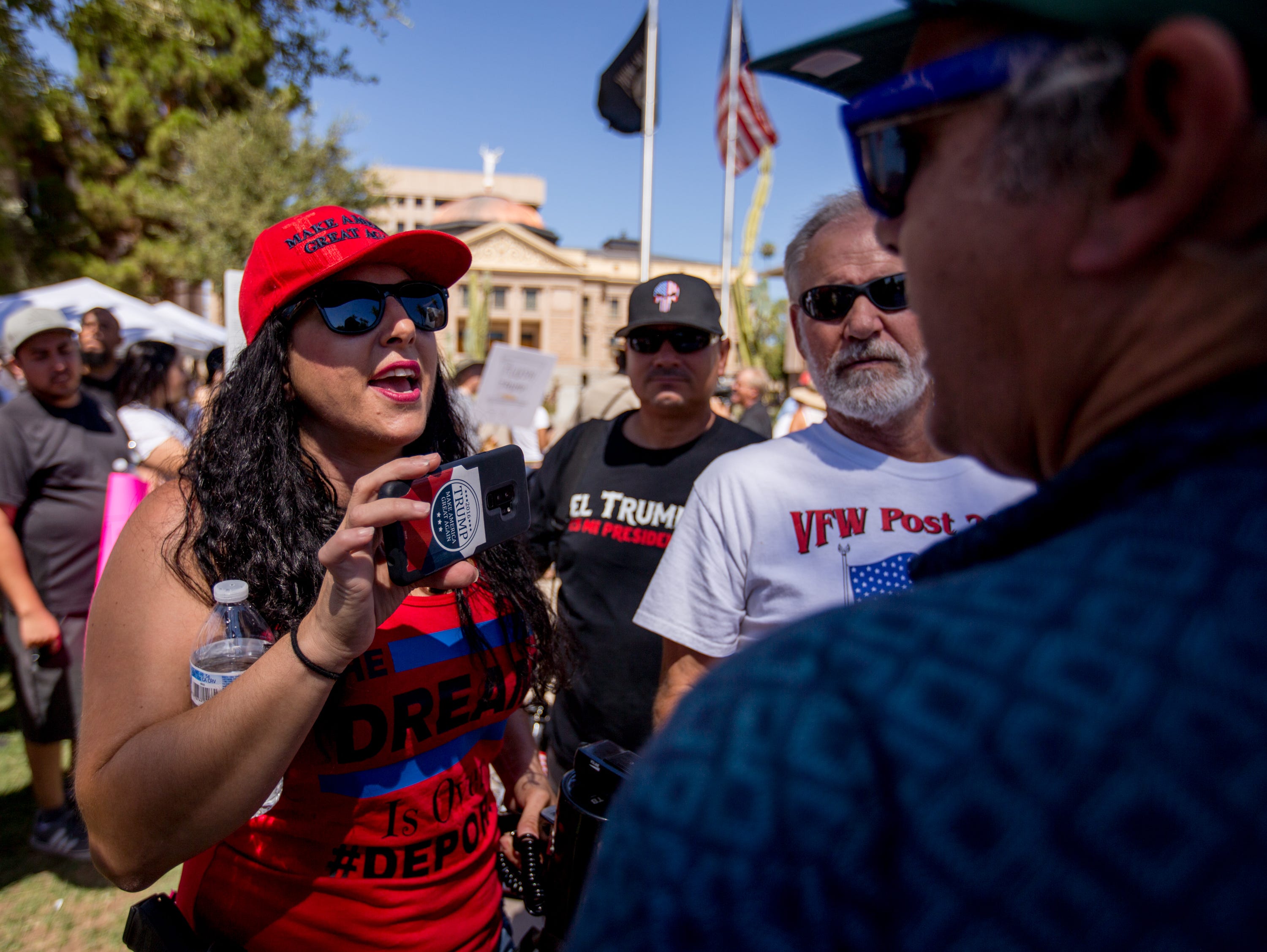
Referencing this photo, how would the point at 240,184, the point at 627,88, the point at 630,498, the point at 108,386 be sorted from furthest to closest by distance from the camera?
the point at 240,184
the point at 627,88
the point at 108,386
the point at 630,498

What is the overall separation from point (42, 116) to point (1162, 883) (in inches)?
540

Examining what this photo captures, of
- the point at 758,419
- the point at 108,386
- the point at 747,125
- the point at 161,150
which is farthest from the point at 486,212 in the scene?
the point at 108,386

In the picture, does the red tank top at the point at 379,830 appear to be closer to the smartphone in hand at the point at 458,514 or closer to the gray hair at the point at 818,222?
the smartphone in hand at the point at 458,514

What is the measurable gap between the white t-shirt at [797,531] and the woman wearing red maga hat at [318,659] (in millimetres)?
420

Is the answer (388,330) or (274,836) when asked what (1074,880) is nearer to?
(274,836)

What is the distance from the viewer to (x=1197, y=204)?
1.73ft

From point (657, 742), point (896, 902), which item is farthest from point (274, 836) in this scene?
point (896, 902)

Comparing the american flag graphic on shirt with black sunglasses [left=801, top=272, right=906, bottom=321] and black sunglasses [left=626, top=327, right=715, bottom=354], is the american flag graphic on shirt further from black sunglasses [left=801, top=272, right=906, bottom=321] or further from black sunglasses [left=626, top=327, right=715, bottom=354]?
black sunglasses [left=626, top=327, right=715, bottom=354]

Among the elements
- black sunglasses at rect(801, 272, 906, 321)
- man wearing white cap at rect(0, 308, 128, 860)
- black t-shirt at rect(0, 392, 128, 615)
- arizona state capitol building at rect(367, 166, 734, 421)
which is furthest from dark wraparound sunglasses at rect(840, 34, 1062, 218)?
arizona state capitol building at rect(367, 166, 734, 421)

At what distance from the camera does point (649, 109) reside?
10.2 meters

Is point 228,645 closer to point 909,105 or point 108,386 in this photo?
point 909,105

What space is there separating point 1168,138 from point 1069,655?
35 centimetres

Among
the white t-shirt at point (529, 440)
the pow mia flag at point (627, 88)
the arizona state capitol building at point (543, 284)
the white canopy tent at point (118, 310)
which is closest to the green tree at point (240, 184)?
the white canopy tent at point (118, 310)

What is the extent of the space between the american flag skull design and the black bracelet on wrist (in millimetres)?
2483
